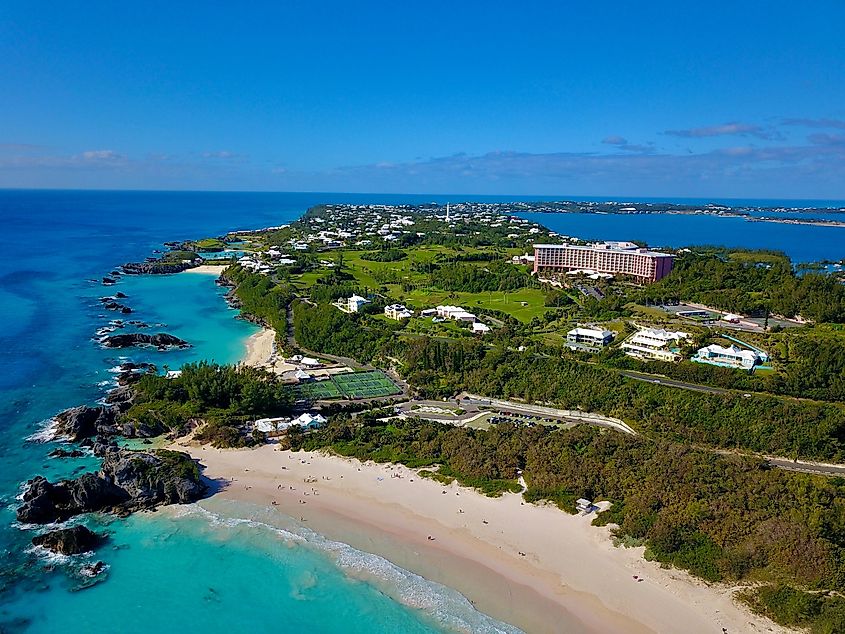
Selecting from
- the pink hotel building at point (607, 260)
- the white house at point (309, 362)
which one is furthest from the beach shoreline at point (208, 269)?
the white house at point (309, 362)

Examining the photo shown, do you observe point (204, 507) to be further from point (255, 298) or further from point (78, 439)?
point (255, 298)

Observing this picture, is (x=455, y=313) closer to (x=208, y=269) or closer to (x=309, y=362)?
(x=309, y=362)

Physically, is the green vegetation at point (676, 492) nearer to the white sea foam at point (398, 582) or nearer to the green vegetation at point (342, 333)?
the white sea foam at point (398, 582)

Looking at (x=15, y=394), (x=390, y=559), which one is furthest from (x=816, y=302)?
(x=15, y=394)

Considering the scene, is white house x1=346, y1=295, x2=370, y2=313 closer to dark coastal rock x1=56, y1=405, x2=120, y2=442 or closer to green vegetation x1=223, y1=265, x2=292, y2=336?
green vegetation x1=223, y1=265, x2=292, y2=336

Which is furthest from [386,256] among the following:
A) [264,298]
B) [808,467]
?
[808,467]
